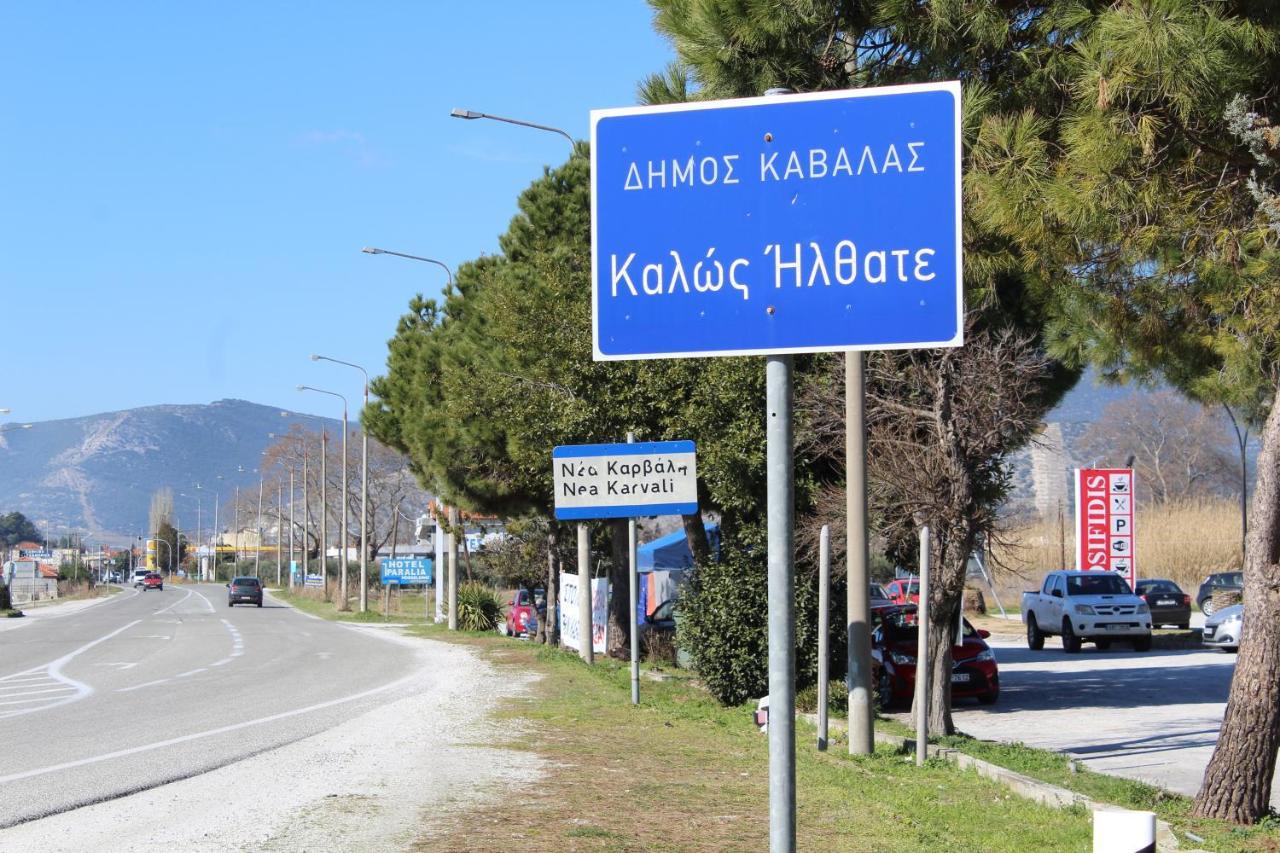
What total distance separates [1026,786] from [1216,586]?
1453 inches

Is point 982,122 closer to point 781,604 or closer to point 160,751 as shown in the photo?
point 781,604

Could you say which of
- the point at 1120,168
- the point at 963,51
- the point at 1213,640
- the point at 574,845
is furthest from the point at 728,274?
the point at 1213,640

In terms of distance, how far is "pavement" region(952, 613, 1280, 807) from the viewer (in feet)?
45.8

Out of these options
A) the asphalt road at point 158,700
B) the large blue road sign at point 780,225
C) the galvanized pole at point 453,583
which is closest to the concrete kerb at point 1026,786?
the large blue road sign at point 780,225

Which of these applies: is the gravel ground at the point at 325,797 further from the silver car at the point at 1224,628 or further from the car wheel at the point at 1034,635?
the car wheel at the point at 1034,635

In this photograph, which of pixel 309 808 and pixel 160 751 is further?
pixel 160 751

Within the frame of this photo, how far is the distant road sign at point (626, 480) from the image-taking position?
16188 mm

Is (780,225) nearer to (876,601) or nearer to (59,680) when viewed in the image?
(59,680)

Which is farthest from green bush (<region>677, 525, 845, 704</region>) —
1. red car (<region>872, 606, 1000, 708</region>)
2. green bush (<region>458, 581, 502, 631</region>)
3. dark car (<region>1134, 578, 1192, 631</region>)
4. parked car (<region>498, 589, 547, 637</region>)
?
dark car (<region>1134, 578, 1192, 631</region>)

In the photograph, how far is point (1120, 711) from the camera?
18953mm

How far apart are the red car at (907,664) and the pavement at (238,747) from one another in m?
5.17

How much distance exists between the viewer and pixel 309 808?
368 inches

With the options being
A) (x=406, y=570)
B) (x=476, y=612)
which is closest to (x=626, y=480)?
(x=476, y=612)

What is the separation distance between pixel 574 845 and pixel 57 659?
22471 mm
